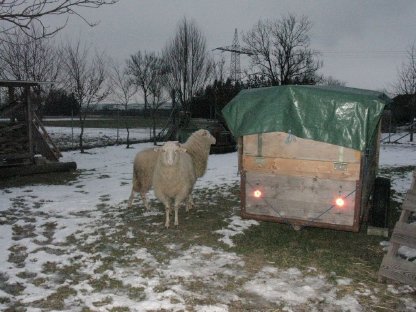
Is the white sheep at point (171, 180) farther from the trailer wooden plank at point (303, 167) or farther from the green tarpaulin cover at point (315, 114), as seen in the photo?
the green tarpaulin cover at point (315, 114)

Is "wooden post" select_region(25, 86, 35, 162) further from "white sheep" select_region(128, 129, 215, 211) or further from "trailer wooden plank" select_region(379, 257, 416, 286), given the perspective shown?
"trailer wooden plank" select_region(379, 257, 416, 286)

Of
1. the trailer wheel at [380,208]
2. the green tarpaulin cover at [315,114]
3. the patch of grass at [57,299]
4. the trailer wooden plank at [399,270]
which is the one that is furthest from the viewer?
the trailer wheel at [380,208]

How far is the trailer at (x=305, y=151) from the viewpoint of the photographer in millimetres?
5266

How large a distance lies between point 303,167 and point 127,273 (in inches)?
116

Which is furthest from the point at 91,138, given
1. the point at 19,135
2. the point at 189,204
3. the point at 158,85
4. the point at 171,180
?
the point at 171,180

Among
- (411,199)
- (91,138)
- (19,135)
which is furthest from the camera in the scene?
(91,138)

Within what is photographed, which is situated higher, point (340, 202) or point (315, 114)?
point (315, 114)

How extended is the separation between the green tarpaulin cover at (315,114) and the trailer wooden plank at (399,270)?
1.58 m

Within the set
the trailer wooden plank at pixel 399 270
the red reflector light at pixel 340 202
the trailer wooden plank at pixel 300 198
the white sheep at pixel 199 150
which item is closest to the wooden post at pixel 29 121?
the white sheep at pixel 199 150

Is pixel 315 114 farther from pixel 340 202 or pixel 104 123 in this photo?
pixel 104 123

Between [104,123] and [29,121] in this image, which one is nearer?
[29,121]

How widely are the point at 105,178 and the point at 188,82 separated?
1544 centimetres

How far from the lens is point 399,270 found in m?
4.23

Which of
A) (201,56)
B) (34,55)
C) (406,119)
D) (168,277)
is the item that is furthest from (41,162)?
(406,119)
